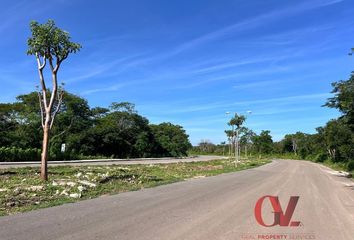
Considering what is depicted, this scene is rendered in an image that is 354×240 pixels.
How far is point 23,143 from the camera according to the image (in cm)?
5878

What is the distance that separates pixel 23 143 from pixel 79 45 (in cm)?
4385

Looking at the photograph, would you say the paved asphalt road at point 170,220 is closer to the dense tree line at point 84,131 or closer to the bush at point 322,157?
the dense tree line at point 84,131

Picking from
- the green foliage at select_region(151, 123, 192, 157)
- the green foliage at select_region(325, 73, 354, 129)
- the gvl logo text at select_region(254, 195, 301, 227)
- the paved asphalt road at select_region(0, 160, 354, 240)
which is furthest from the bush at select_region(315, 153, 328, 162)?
the paved asphalt road at select_region(0, 160, 354, 240)

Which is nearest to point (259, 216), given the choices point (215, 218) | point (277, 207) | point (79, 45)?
point (215, 218)

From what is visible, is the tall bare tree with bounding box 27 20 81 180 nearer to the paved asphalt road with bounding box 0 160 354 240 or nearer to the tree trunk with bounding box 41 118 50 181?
the tree trunk with bounding box 41 118 50 181

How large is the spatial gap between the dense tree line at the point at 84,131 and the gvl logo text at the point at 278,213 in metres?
37.8

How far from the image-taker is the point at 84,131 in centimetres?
7338

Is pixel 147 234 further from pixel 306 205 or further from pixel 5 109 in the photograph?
pixel 5 109

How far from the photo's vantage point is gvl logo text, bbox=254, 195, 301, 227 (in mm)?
9922

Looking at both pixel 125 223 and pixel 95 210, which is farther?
pixel 95 210

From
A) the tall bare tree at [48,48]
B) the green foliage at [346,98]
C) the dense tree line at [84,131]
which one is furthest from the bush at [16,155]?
the green foliage at [346,98]

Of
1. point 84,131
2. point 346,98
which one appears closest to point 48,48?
point 346,98

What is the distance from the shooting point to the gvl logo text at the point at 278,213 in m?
9.92

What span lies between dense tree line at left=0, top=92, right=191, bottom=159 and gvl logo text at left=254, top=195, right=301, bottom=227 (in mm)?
37756
